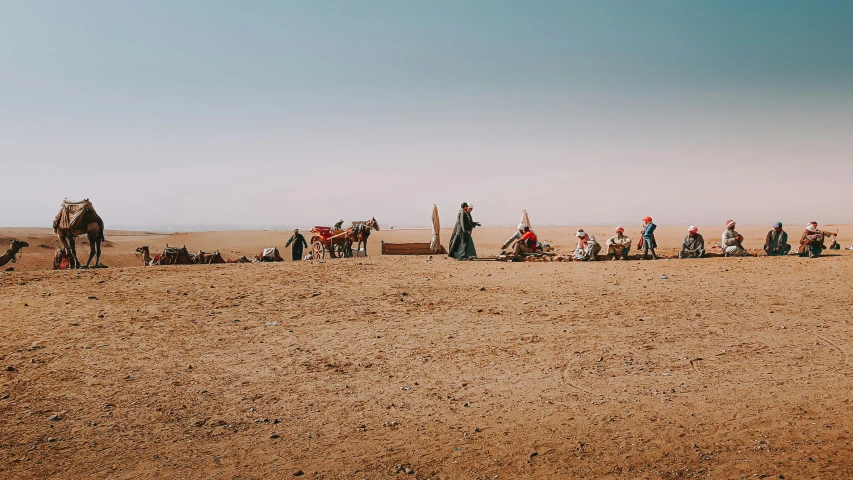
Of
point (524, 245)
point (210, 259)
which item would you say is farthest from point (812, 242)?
point (210, 259)

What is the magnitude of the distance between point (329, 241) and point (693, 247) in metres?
14.5

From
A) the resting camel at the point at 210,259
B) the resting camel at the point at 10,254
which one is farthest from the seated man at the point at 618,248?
the resting camel at the point at 10,254

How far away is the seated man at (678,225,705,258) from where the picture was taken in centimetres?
1925

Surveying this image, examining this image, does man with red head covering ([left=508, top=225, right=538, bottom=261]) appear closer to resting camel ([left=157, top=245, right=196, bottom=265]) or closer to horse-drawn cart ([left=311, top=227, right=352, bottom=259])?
horse-drawn cart ([left=311, top=227, right=352, bottom=259])

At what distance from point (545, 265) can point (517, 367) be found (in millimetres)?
10143

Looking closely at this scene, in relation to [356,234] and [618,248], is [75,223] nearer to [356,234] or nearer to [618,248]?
[356,234]

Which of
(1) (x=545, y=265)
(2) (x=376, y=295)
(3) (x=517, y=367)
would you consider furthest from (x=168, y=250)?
(3) (x=517, y=367)

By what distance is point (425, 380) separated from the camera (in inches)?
275

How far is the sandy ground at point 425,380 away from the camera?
193 inches

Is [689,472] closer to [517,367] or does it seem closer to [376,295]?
[517,367]

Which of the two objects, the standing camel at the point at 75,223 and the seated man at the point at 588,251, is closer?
the standing camel at the point at 75,223

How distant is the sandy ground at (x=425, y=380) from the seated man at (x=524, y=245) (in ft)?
21.5

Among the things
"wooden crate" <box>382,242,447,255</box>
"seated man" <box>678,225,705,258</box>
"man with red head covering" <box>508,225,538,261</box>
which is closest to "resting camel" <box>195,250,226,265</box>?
"wooden crate" <box>382,242,447,255</box>

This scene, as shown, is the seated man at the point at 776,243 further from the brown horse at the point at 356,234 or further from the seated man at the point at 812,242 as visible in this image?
the brown horse at the point at 356,234
